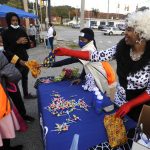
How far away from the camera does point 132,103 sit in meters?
2.05

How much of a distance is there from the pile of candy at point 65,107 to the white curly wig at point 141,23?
1004 mm

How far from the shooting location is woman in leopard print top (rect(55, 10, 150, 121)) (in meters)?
2.04

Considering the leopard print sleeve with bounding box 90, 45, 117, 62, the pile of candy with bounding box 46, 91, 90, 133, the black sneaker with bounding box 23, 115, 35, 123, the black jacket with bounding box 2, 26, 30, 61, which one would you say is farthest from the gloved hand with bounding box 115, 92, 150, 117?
the black jacket with bounding box 2, 26, 30, 61

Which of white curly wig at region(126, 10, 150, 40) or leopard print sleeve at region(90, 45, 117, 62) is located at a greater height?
white curly wig at region(126, 10, 150, 40)

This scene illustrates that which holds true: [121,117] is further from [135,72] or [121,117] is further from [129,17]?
[129,17]

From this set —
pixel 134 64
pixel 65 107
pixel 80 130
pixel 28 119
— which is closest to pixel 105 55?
pixel 134 64

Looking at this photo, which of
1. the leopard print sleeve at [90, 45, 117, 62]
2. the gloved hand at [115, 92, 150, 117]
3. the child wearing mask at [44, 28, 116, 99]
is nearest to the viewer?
the gloved hand at [115, 92, 150, 117]

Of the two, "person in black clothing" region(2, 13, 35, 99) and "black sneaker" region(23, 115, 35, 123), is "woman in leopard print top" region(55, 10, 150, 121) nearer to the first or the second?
"black sneaker" region(23, 115, 35, 123)

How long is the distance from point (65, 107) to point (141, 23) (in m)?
1.21

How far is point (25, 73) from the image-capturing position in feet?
14.8

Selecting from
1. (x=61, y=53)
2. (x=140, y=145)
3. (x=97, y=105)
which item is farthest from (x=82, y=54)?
(x=140, y=145)

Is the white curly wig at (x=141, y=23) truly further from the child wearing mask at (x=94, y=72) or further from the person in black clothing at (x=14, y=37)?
the person in black clothing at (x=14, y=37)

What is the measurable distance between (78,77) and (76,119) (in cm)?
138

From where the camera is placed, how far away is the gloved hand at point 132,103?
6.69 feet
